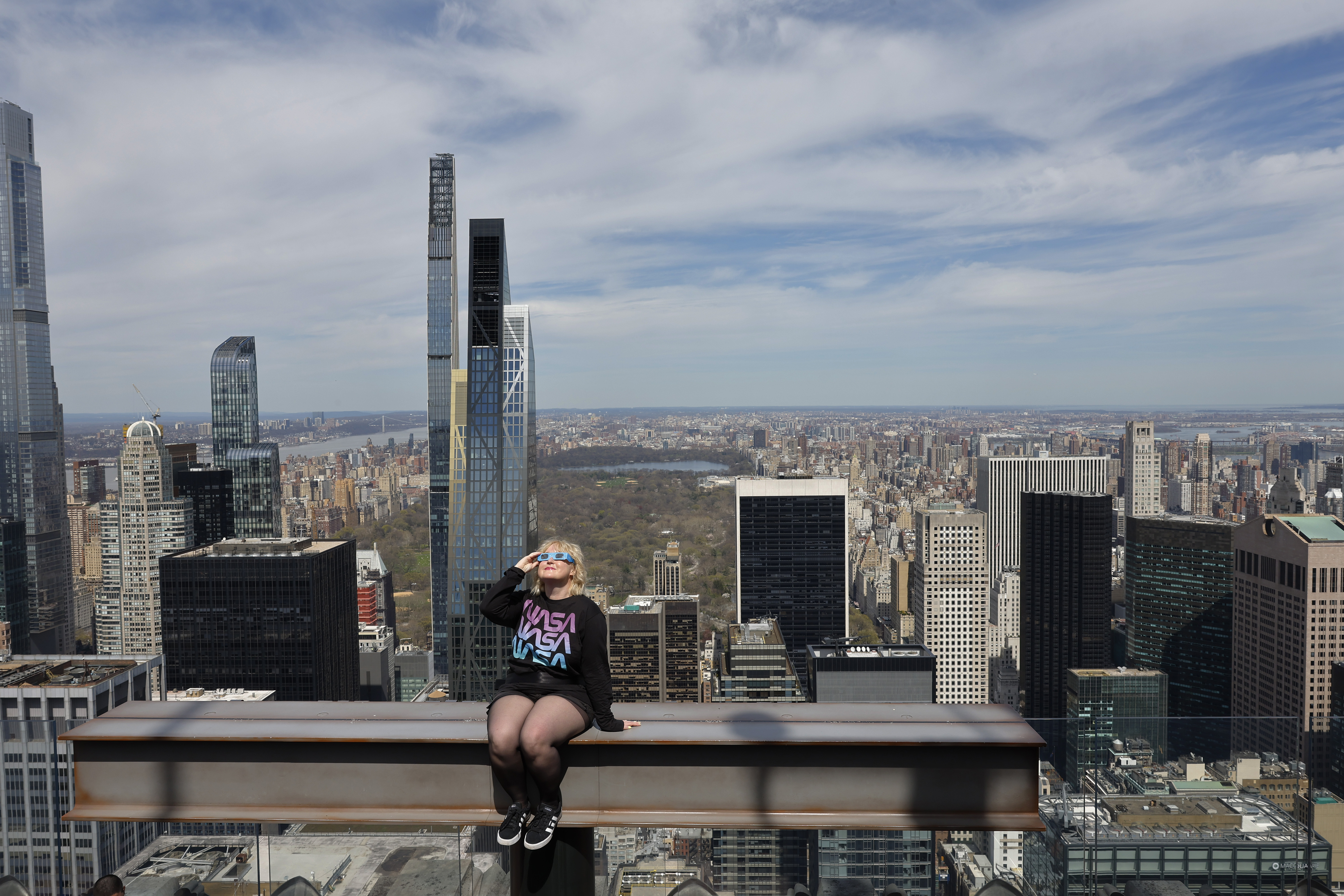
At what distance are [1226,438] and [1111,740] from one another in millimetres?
38095

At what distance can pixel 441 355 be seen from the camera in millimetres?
31844

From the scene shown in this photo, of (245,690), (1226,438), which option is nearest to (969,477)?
(1226,438)

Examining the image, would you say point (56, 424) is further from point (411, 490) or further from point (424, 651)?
point (424, 651)

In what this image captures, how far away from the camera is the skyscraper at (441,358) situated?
96.2 feet

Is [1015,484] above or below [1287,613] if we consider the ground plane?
above

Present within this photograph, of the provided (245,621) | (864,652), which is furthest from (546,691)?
(245,621)

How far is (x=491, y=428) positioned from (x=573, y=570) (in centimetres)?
1634

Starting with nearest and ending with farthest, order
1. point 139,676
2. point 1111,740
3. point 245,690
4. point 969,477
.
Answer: point 1111,740 < point 139,676 < point 245,690 < point 969,477

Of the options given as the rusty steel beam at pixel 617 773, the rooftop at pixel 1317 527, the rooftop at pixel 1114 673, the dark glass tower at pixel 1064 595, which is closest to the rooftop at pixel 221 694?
the rusty steel beam at pixel 617 773

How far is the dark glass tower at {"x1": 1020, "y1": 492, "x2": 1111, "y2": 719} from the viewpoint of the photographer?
95.8 feet

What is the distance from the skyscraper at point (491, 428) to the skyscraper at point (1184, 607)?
68.5 ft

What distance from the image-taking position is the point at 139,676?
9805 millimetres

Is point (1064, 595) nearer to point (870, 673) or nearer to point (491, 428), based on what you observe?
point (870, 673)

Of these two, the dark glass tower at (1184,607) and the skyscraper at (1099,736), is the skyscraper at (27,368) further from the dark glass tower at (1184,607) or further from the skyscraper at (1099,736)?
the dark glass tower at (1184,607)
